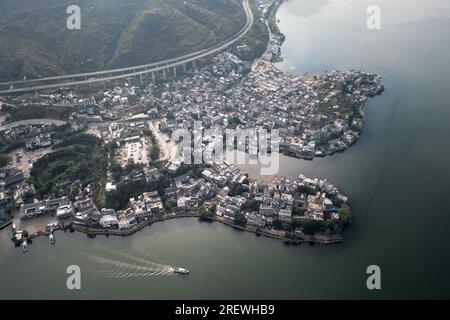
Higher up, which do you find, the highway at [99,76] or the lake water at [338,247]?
the highway at [99,76]

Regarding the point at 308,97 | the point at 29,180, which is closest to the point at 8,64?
the point at 29,180

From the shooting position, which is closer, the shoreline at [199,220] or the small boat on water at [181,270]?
the small boat on water at [181,270]
